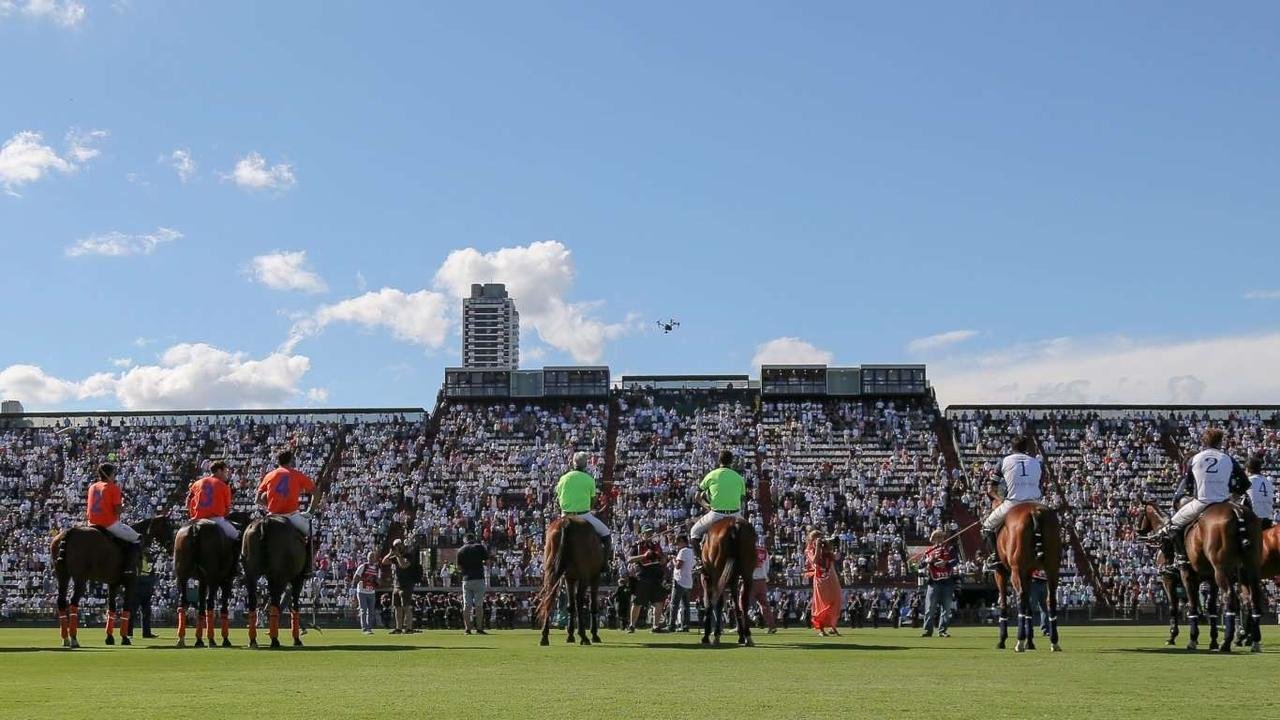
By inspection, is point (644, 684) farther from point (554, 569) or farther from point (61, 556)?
point (61, 556)

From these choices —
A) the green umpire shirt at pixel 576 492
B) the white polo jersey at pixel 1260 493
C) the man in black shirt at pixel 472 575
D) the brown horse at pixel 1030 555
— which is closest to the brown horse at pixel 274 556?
the green umpire shirt at pixel 576 492

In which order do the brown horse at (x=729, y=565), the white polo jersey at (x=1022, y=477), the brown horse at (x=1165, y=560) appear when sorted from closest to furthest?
the white polo jersey at (x=1022, y=477) < the brown horse at (x=729, y=565) < the brown horse at (x=1165, y=560)

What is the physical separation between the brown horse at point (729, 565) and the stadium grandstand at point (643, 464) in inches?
1111

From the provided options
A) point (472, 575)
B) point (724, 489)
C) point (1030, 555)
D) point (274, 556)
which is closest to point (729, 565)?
point (724, 489)

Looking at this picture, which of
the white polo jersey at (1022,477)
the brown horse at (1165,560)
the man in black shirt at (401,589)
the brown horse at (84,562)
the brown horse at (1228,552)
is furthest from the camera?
the man in black shirt at (401,589)

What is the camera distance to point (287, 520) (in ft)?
65.0

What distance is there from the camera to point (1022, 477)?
18266 mm

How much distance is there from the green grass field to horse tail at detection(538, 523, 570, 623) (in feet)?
6.67

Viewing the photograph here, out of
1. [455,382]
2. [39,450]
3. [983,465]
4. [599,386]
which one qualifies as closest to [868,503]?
[983,465]

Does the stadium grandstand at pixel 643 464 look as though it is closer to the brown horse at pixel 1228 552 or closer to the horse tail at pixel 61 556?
the horse tail at pixel 61 556

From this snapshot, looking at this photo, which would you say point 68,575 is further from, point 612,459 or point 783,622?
point 612,459

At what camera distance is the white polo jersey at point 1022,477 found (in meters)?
18.3

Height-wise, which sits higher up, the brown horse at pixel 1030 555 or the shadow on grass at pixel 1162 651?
the brown horse at pixel 1030 555

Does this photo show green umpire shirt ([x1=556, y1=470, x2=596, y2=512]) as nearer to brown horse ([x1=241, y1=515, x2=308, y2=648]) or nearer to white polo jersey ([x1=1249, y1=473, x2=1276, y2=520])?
brown horse ([x1=241, y1=515, x2=308, y2=648])
